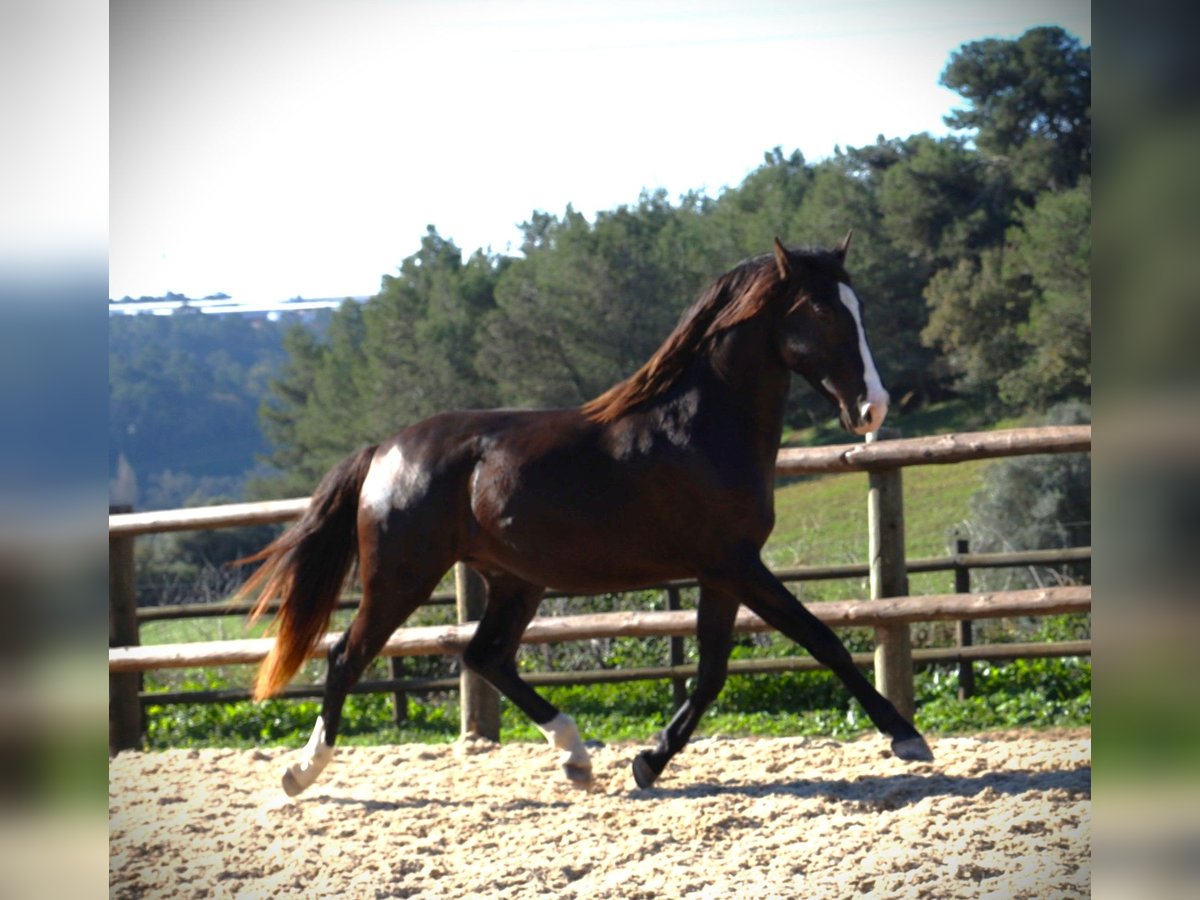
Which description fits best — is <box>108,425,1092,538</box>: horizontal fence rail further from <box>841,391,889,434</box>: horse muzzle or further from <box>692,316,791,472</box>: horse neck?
<box>841,391,889,434</box>: horse muzzle

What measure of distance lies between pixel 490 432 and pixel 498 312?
26034 mm

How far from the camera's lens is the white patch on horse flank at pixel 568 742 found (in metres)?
4.42

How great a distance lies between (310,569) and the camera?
183 inches

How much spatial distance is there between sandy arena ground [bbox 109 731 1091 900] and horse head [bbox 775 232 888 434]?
1246mm

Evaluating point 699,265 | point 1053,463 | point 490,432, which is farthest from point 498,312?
point 490,432

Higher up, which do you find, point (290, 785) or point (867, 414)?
point (867, 414)

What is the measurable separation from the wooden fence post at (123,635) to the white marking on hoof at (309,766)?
1963 mm

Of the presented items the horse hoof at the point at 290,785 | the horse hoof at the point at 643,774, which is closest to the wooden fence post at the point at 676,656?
the horse hoof at the point at 643,774

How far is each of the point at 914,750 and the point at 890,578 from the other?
1.28m

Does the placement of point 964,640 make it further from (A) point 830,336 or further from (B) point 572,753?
(A) point 830,336

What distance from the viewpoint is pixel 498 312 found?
3020 centimetres

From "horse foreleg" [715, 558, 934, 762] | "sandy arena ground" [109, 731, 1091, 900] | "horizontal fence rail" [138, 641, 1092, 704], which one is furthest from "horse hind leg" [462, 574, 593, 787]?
"horizontal fence rail" [138, 641, 1092, 704]

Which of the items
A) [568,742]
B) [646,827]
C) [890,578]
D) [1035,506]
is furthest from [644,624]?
[1035,506]

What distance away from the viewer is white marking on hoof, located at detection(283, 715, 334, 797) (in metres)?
4.41
